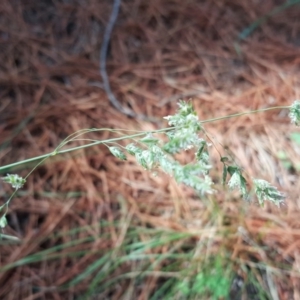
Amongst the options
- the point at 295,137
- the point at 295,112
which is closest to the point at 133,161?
the point at 295,137

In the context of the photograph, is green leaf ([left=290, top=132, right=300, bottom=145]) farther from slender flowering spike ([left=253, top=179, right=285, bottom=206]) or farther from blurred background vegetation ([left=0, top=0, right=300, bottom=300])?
slender flowering spike ([left=253, top=179, right=285, bottom=206])

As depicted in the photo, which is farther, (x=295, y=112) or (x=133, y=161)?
(x=133, y=161)

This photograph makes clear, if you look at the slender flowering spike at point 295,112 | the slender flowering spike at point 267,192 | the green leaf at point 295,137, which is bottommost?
the slender flowering spike at point 267,192

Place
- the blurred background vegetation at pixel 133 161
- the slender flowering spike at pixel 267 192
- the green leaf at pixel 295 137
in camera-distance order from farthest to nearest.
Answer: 1. the green leaf at pixel 295 137
2. the blurred background vegetation at pixel 133 161
3. the slender flowering spike at pixel 267 192

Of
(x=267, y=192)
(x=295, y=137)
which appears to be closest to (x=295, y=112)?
(x=267, y=192)

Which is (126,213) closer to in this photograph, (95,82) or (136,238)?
(136,238)

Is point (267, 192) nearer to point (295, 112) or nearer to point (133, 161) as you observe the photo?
point (295, 112)

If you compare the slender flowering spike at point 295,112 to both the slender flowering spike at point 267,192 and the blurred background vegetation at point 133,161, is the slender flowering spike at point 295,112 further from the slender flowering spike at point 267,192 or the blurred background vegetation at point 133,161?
the blurred background vegetation at point 133,161

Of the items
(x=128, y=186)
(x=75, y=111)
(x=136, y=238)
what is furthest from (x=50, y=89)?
(x=136, y=238)

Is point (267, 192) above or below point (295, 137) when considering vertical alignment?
below

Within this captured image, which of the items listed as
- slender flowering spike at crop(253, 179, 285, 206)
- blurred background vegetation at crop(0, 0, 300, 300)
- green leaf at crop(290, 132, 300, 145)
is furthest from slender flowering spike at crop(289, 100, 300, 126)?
green leaf at crop(290, 132, 300, 145)

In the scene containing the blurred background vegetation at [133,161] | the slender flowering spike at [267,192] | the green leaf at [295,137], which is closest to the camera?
the slender flowering spike at [267,192]

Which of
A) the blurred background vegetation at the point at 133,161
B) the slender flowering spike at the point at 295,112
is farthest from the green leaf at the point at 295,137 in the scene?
the slender flowering spike at the point at 295,112

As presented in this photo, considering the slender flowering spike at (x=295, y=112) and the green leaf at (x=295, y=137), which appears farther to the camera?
the green leaf at (x=295, y=137)
